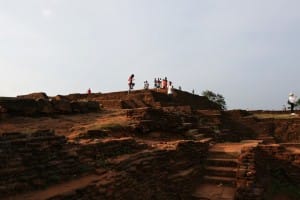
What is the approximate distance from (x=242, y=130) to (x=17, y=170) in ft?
42.6

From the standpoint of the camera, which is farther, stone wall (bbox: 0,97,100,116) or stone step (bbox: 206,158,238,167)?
stone wall (bbox: 0,97,100,116)

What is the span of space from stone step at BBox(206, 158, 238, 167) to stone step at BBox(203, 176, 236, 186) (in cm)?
63

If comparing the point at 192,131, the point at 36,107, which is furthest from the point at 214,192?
the point at 36,107

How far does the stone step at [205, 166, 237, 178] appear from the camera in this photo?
8602 millimetres

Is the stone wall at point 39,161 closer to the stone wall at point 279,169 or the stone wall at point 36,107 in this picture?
the stone wall at point 36,107

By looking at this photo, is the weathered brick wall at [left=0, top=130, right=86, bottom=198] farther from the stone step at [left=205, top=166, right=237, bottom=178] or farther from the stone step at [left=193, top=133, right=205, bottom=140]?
the stone step at [left=193, top=133, right=205, bottom=140]

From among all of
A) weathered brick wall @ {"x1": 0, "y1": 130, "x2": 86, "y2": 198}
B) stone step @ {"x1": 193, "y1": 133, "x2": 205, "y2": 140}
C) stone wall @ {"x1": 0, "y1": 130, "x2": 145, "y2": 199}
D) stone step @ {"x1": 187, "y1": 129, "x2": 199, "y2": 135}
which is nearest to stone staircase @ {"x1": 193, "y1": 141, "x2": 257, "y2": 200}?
stone step @ {"x1": 193, "y1": 133, "x2": 205, "y2": 140}

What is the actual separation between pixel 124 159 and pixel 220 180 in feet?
9.71

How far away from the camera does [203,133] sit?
41.4ft

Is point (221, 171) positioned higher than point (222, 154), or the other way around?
point (222, 154)

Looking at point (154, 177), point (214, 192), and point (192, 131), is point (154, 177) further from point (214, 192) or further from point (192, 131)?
point (192, 131)

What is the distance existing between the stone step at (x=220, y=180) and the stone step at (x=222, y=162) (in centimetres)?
63

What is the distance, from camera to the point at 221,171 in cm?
887

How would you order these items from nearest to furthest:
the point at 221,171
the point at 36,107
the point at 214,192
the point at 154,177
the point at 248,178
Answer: the point at 154,177, the point at 214,192, the point at 248,178, the point at 221,171, the point at 36,107
